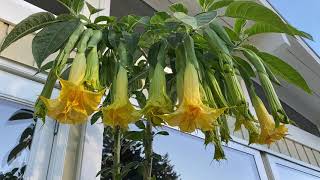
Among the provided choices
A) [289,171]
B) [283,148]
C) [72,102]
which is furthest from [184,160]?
[72,102]

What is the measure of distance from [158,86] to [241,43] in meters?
0.36

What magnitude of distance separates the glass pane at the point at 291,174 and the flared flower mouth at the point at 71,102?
8.52ft

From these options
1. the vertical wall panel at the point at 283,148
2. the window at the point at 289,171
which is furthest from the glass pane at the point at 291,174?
the vertical wall panel at the point at 283,148

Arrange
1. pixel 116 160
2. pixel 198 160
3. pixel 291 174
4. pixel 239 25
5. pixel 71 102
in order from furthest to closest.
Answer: pixel 291 174, pixel 198 160, pixel 116 160, pixel 239 25, pixel 71 102

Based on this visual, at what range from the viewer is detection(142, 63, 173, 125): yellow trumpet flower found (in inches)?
30.1

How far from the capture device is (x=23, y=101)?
155 centimetres

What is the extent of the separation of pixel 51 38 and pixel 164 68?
29 cm

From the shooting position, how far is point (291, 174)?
312 cm

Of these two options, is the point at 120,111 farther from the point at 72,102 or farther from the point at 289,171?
the point at 289,171

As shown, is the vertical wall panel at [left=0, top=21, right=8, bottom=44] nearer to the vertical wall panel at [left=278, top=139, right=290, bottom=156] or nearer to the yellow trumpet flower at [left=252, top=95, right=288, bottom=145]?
the yellow trumpet flower at [left=252, top=95, right=288, bottom=145]

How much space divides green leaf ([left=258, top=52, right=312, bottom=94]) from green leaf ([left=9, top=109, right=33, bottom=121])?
1032 millimetres

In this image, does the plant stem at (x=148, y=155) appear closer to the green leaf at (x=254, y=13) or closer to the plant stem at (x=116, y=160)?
the plant stem at (x=116, y=160)

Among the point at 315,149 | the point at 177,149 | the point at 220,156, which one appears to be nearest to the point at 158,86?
the point at 220,156

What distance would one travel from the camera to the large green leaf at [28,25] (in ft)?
2.93
